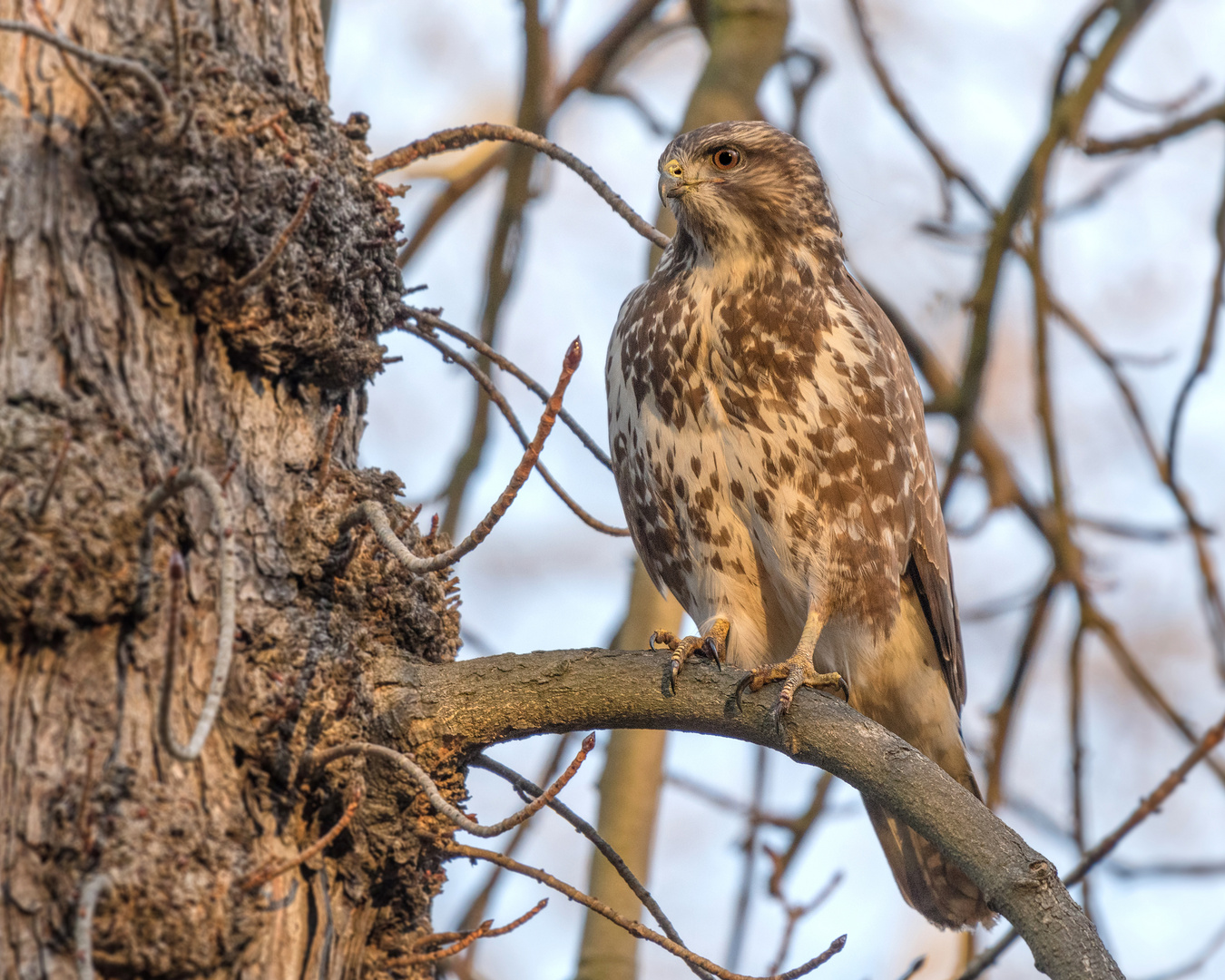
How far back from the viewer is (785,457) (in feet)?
9.47

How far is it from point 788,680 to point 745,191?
145 cm

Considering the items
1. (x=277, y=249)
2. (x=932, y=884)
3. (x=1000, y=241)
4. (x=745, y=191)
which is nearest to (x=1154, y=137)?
(x=1000, y=241)

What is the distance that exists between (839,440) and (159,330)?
157cm

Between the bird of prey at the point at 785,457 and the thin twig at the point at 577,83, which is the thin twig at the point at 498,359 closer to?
the bird of prey at the point at 785,457

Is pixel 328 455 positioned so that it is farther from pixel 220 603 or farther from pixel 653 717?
pixel 653 717

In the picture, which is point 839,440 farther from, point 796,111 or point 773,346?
point 796,111

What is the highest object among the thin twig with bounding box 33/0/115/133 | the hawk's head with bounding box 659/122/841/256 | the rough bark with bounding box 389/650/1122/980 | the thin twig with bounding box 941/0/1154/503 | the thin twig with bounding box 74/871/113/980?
the thin twig with bounding box 941/0/1154/503

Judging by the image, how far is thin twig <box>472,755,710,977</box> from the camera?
2195mm

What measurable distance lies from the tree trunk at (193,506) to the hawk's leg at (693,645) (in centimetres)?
43

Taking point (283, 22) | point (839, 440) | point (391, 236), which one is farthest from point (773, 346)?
point (283, 22)

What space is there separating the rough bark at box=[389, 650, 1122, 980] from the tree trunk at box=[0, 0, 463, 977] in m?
0.09

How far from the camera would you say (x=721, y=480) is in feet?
9.73

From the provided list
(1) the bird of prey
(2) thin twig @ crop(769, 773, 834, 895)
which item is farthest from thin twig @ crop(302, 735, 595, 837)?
(2) thin twig @ crop(769, 773, 834, 895)

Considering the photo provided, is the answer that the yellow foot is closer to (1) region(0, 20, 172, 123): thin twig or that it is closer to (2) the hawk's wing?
(2) the hawk's wing
